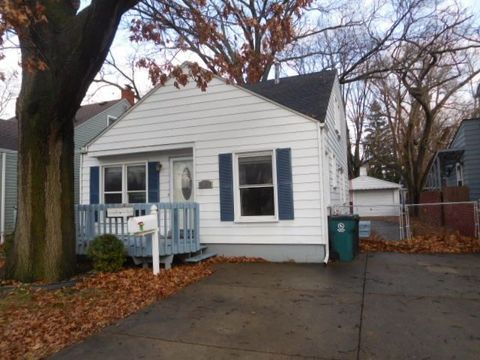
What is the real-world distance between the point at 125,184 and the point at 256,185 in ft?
12.5

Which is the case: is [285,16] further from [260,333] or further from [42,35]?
[260,333]

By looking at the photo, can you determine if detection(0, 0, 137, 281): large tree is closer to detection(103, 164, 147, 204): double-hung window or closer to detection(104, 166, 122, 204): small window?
detection(103, 164, 147, 204): double-hung window

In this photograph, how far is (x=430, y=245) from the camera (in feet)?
31.5

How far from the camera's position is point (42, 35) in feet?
20.3

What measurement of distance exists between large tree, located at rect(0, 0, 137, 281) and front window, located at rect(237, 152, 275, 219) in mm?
3694

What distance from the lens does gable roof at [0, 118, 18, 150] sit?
1644cm

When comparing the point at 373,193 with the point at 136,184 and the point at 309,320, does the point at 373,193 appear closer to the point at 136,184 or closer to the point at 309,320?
the point at 136,184

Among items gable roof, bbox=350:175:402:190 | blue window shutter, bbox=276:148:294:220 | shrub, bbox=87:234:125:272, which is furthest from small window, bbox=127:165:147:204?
gable roof, bbox=350:175:402:190

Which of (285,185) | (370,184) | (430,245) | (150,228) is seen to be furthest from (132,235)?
(370,184)

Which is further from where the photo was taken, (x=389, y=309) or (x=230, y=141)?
(x=230, y=141)

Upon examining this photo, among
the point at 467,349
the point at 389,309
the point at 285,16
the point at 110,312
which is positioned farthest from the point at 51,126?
the point at 467,349

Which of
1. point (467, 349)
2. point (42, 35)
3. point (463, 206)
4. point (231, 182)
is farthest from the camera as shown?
point (463, 206)

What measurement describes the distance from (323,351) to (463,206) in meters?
9.25

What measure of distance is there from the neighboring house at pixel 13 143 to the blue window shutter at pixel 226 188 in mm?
4735
